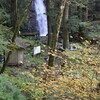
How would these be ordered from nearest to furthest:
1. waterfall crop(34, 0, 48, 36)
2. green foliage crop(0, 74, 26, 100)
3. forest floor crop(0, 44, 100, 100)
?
green foliage crop(0, 74, 26, 100)
forest floor crop(0, 44, 100, 100)
waterfall crop(34, 0, 48, 36)

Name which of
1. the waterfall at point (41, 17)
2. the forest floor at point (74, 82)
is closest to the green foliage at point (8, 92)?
the forest floor at point (74, 82)

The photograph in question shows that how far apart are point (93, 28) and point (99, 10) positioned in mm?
12446

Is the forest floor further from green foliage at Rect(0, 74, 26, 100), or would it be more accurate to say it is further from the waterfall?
the waterfall

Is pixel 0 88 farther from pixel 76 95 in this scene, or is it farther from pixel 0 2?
pixel 0 2

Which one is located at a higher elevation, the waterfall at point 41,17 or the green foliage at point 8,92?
the waterfall at point 41,17

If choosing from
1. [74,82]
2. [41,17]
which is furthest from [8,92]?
[41,17]

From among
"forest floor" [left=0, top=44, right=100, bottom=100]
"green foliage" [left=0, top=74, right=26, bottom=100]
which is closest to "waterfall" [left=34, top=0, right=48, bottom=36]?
"forest floor" [left=0, top=44, right=100, bottom=100]

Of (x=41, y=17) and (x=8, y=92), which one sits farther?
(x=41, y=17)

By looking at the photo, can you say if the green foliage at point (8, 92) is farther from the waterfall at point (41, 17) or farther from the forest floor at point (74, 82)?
the waterfall at point (41, 17)

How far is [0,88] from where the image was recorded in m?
7.25

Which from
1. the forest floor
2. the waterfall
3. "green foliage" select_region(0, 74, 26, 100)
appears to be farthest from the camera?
the waterfall

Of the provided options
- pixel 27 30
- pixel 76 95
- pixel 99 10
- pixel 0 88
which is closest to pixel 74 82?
pixel 76 95

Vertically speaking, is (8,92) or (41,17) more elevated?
(41,17)

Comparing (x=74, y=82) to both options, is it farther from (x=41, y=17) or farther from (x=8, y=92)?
(x=41, y=17)
